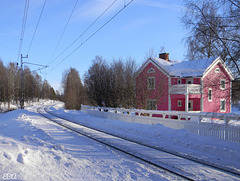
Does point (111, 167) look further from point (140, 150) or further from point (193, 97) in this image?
point (193, 97)

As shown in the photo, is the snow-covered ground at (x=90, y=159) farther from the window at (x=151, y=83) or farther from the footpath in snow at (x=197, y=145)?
the window at (x=151, y=83)

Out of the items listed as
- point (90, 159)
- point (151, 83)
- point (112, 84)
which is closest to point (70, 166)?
point (90, 159)

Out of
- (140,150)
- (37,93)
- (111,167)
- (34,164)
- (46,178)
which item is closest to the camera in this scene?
(46,178)

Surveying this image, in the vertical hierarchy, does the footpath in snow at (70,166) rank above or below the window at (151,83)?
below

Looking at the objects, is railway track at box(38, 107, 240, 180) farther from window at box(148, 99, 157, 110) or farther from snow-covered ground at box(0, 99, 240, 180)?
window at box(148, 99, 157, 110)

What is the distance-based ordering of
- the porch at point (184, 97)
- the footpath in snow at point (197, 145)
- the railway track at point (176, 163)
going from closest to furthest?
the railway track at point (176, 163) < the footpath in snow at point (197, 145) < the porch at point (184, 97)

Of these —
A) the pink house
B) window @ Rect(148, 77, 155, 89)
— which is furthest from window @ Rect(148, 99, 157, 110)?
window @ Rect(148, 77, 155, 89)

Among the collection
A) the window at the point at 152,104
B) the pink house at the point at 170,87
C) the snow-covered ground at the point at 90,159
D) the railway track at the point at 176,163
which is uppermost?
the pink house at the point at 170,87

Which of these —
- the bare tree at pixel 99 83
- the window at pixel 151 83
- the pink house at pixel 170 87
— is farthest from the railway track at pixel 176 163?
the bare tree at pixel 99 83

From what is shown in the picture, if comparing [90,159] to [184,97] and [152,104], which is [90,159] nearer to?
[152,104]

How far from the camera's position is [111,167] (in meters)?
5.83

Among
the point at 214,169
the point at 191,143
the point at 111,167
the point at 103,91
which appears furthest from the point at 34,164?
the point at 103,91

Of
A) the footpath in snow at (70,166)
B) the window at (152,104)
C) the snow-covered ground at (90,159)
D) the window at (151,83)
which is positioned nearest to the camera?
the footpath in snow at (70,166)

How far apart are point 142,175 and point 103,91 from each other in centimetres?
2025
